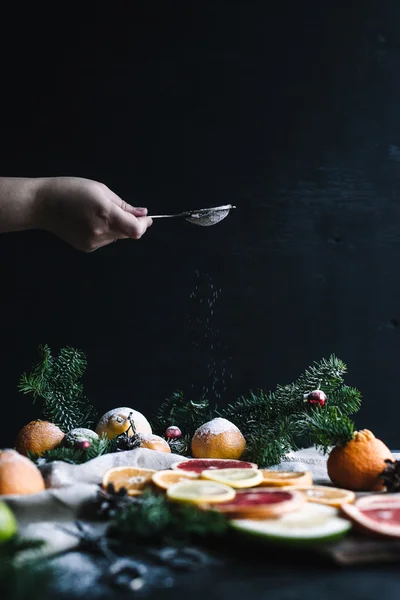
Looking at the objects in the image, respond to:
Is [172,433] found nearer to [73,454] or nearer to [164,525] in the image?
[73,454]

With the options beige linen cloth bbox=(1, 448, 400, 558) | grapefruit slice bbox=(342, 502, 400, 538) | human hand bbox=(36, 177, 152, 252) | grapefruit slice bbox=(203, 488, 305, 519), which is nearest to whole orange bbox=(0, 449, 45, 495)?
beige linen cloth bbox=(1, 448, 400, 558)

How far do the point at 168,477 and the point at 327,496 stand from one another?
0.22 m

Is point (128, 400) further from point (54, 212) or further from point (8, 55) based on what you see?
point (8, 55)

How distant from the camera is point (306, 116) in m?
2.27

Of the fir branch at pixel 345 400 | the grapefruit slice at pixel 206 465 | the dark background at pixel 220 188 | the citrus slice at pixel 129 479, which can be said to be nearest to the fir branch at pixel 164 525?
the citrus slice at pixel 129 479

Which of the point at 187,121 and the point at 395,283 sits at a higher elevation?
the point at 187,121

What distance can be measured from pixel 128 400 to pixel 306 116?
1.15 meters

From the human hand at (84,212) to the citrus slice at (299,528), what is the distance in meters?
0.84

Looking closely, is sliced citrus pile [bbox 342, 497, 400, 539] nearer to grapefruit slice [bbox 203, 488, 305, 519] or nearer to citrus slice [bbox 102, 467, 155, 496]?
grapefruit slice [bbox 203, 488, 305, 519]

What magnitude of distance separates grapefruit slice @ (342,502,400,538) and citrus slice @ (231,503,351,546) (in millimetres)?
14

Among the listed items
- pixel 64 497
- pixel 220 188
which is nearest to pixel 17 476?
pixel 64 497

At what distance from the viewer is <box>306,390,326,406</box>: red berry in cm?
133

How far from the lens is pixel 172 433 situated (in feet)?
4.62

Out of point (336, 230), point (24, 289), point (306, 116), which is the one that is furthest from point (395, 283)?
point (24, 289)
